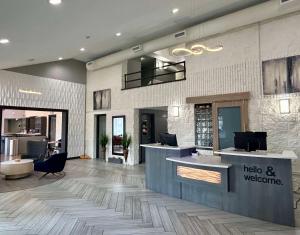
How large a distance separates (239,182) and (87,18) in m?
4.66

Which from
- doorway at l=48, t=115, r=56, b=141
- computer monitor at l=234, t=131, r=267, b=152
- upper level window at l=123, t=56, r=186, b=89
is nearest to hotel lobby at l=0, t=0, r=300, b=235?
computer monitor at l=234, t=131, r=267, b=152

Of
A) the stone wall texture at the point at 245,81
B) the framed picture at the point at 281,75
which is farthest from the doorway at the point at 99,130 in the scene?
the framed picture at the point at 281,75

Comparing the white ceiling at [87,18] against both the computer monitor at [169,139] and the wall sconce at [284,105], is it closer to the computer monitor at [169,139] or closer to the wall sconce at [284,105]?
the wall sconce at [284,105]

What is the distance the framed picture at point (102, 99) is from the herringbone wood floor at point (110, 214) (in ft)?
17.2

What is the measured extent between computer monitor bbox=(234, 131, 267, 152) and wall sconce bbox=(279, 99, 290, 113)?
6.89 feet

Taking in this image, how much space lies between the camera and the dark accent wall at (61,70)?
9.35 meters

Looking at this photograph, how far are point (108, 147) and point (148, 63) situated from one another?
5.04 m

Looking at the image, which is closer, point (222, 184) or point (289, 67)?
point (222, 184)

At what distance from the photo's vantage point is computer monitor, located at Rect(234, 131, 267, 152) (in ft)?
13.3

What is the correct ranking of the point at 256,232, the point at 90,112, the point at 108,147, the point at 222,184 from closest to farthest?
1. the point at 256,232
2. the point at 222,184
3. the point at 108,147
4. the point at 90,112

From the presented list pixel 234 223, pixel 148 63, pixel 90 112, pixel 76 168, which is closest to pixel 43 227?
pixel 234 223

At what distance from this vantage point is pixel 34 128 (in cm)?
1383

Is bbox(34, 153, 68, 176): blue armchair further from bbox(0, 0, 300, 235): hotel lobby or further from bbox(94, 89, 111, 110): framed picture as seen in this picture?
bbox(94, 89, 111, 110): framed picture

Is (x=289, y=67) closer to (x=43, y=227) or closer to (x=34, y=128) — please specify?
(x=43, y=227)
